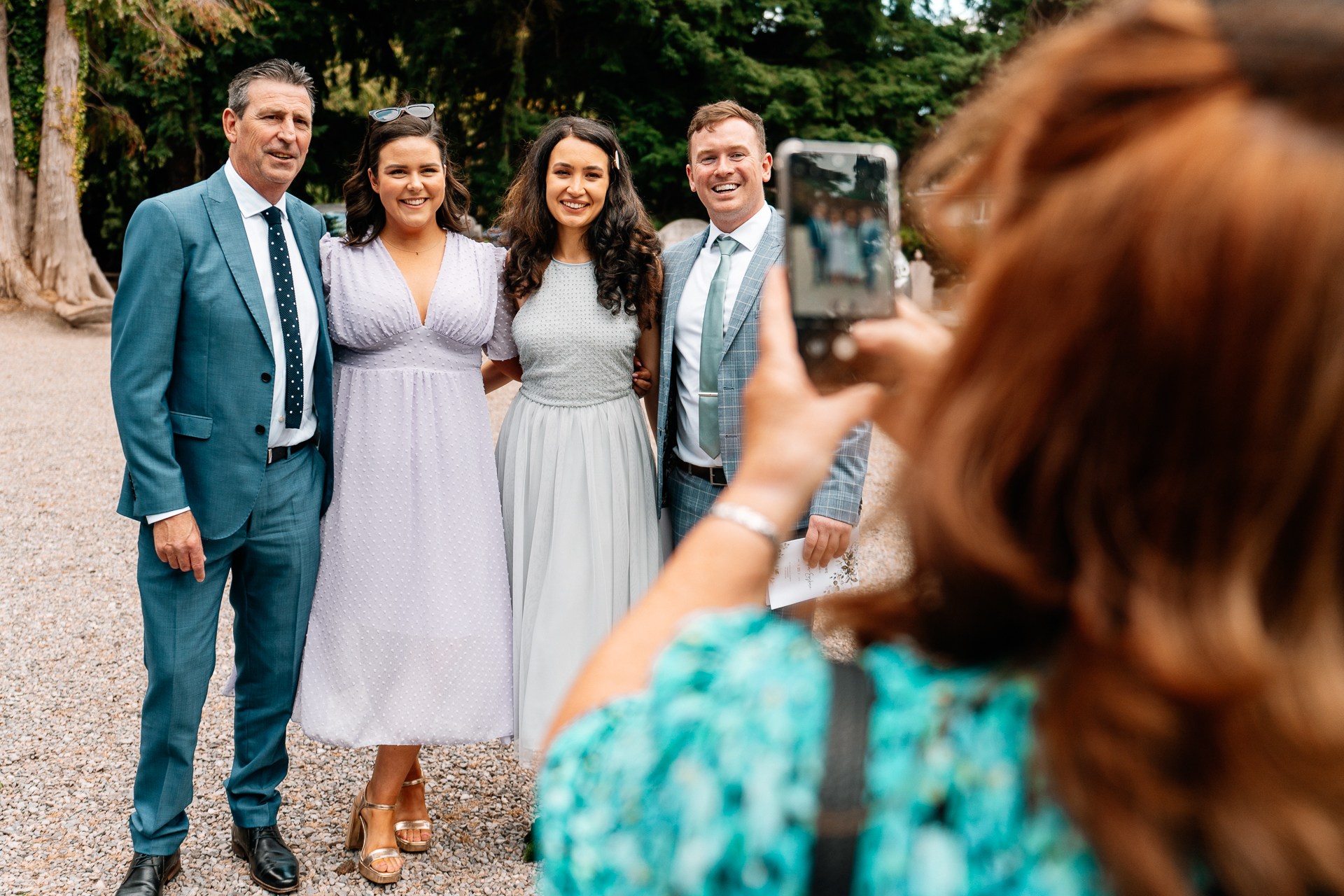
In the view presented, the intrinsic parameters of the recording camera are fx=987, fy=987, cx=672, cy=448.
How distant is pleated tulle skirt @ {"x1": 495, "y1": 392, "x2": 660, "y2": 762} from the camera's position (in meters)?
3.13

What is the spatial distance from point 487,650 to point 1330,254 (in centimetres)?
283

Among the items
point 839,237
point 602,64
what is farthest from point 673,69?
point 839,237

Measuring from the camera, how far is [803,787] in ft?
2.35

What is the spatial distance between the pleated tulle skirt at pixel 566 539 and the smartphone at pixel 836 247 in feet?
6.45

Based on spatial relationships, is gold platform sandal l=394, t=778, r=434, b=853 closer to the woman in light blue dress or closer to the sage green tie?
the woman in light blue dress

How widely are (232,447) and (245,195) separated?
75cm

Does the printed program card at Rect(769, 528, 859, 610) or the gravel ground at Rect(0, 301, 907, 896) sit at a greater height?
the printed program card at Rect(769, 528, 859, 610)

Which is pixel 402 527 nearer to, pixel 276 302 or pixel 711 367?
pixel 276 302

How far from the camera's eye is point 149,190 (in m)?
19.8

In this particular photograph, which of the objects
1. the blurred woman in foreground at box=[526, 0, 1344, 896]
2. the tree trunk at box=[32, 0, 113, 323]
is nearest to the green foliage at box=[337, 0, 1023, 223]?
the tree trunk at box=[32, 0, 113, 323]

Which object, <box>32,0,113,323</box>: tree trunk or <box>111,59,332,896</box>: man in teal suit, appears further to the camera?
<box>32,0,113,323</box>: tree trunk

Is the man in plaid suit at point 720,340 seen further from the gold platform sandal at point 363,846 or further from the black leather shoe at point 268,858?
the black leather shoe at point 268,858

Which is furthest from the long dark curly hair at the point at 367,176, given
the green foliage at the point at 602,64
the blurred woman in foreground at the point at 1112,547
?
the green foliage at the point at 602,64

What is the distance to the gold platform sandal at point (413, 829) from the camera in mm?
3236
